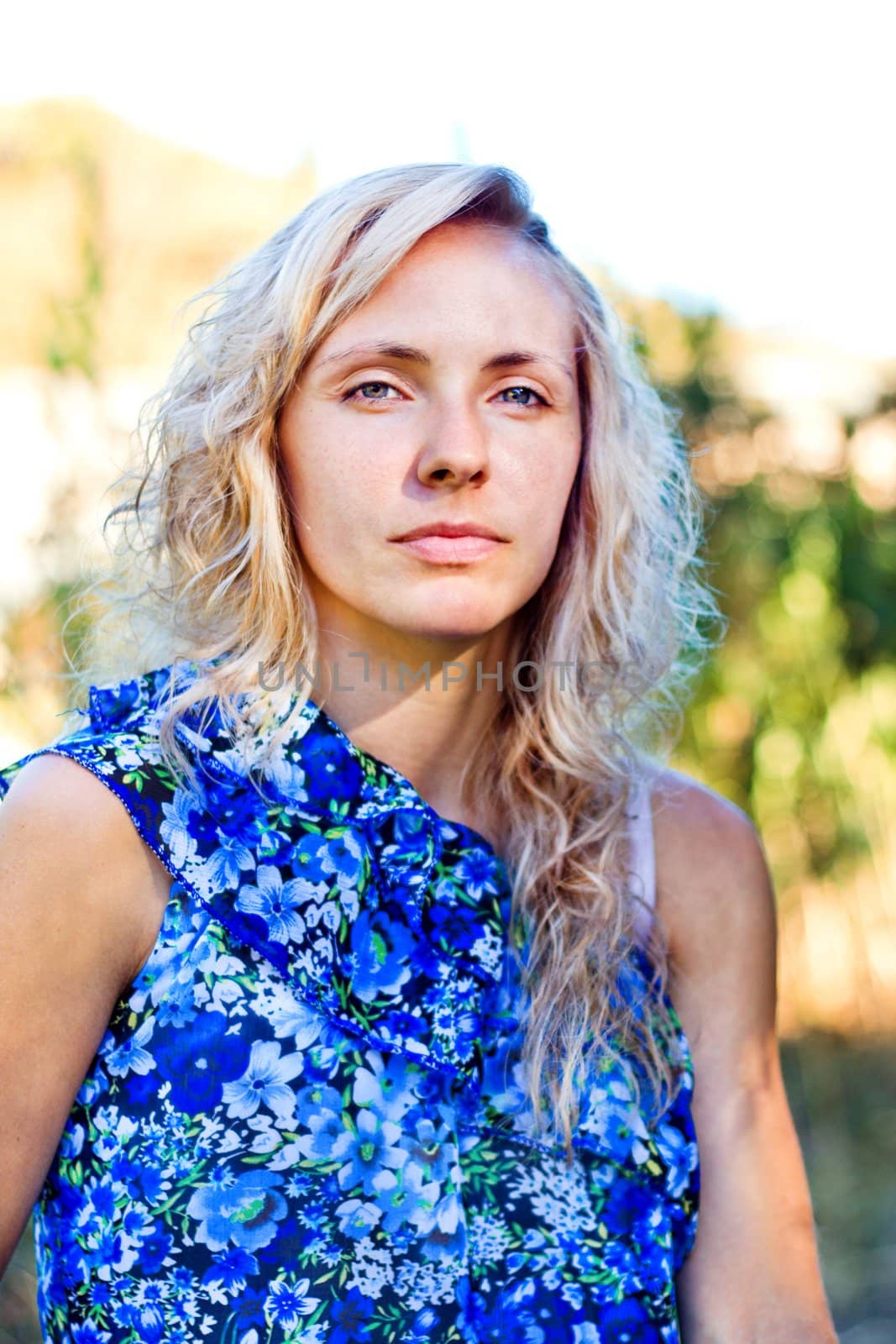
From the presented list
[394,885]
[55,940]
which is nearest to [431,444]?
[394,885]

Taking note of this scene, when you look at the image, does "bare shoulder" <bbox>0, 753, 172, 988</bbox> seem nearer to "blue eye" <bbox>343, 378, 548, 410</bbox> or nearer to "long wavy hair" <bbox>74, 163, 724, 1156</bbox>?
"long wavy hair" <bbox>74, 163, 724, 1156</bbox>

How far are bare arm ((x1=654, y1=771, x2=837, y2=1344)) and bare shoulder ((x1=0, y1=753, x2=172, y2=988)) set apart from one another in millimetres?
662

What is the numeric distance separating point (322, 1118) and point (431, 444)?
72 centimetres

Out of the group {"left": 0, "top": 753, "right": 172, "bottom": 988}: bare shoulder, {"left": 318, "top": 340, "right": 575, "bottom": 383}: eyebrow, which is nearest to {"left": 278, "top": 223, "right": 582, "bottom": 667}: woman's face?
{"left": 318, "top": 340, "right": 575, "bottom": 383}: eyebrow

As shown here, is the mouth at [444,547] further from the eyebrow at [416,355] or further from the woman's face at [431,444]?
the eyebrow at [416,355]

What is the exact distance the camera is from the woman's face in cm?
140

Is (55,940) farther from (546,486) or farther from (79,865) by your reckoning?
(546,486)

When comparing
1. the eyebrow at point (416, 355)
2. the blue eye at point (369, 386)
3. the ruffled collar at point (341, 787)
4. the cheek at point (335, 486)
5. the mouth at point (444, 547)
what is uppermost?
the eyebrow at point (416, 355)

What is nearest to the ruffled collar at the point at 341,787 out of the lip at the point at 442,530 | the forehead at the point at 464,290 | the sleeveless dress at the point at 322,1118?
the sleeveless dress at the point at 322,1118

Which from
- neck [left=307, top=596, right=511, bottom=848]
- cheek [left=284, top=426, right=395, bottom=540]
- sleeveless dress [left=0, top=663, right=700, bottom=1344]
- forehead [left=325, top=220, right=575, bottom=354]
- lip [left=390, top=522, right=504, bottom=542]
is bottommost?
sleeveless dress [left=0, top=663, right=700, bottom=1344]

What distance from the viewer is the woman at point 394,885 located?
4.17 ft

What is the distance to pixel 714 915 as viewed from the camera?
1607mm

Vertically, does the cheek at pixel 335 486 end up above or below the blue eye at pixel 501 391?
below

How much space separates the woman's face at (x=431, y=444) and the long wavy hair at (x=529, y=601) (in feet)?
0.14
